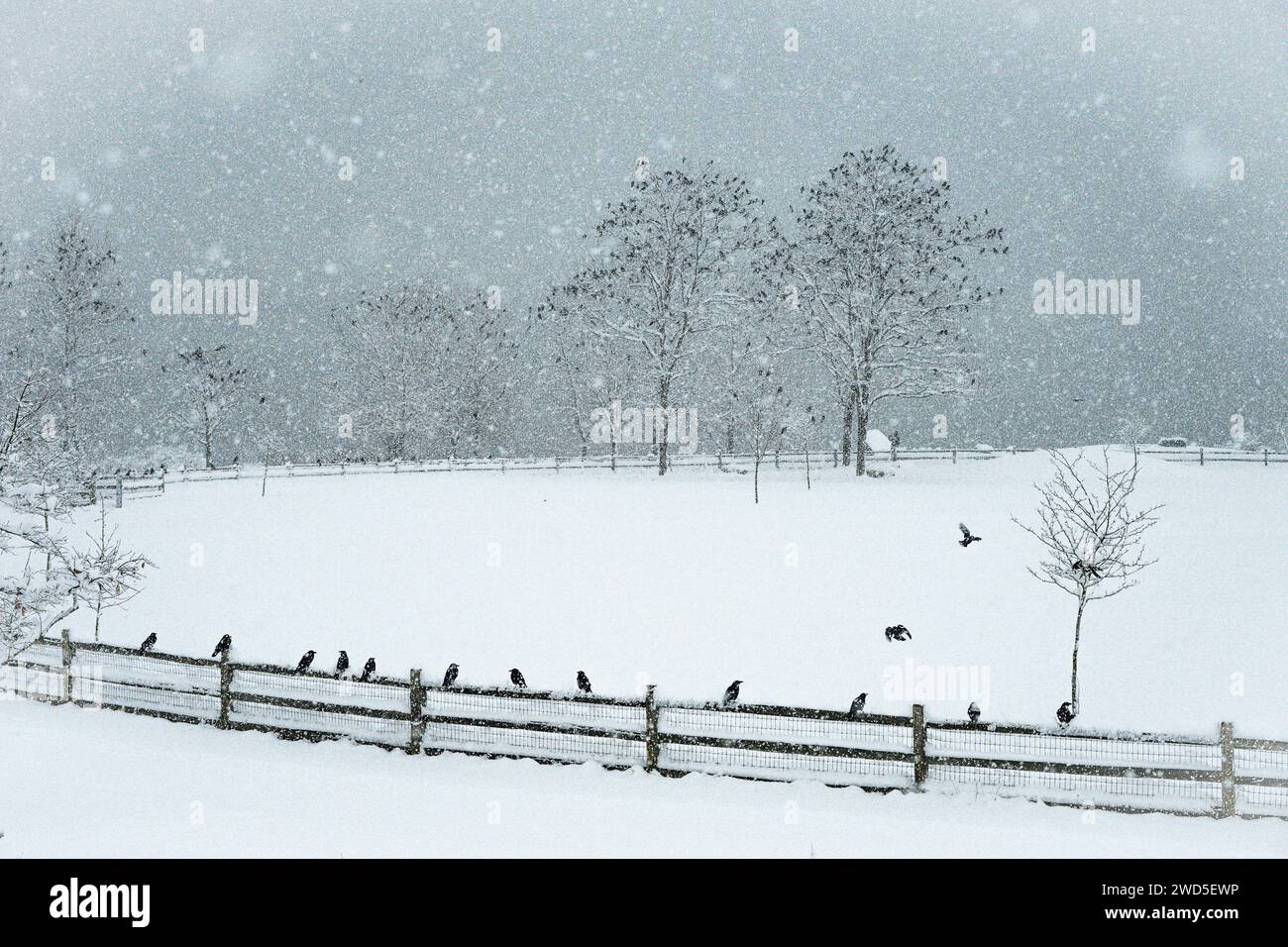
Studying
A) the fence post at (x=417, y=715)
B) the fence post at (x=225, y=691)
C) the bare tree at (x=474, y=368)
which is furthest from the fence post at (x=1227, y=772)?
the bare tree at (x=474, y=368)

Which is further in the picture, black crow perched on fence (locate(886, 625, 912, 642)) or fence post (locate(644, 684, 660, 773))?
black crow perched on fence (locate(886, 625, 912, 642))

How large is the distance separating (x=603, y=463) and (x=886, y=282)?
17.1 metres

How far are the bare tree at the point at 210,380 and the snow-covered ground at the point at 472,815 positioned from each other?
167 ft

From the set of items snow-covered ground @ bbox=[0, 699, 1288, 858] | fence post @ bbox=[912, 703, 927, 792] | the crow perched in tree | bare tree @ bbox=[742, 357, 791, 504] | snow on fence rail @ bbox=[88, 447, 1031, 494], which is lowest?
snow-covered ground @ bbox=[0, 699, 1288, 858]

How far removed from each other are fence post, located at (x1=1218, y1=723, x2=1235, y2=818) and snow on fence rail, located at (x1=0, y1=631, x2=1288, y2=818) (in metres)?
0.01

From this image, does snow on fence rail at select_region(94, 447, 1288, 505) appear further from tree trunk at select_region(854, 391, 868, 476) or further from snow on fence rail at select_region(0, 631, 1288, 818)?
snow on fence rail at select_region(0, 631, 1288, 818)

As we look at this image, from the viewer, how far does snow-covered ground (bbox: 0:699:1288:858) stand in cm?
863

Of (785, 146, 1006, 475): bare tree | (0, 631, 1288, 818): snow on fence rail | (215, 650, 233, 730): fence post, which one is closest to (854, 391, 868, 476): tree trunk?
(785, 146, 1006, 475): bare tree

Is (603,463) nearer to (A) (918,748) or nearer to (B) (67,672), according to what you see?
(B) (67,672)

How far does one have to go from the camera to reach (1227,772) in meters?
10.1

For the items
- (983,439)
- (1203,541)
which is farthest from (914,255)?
(983,439)

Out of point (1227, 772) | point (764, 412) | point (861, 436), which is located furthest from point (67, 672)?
point (764, 412)

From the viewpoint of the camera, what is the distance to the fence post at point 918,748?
435 inches
